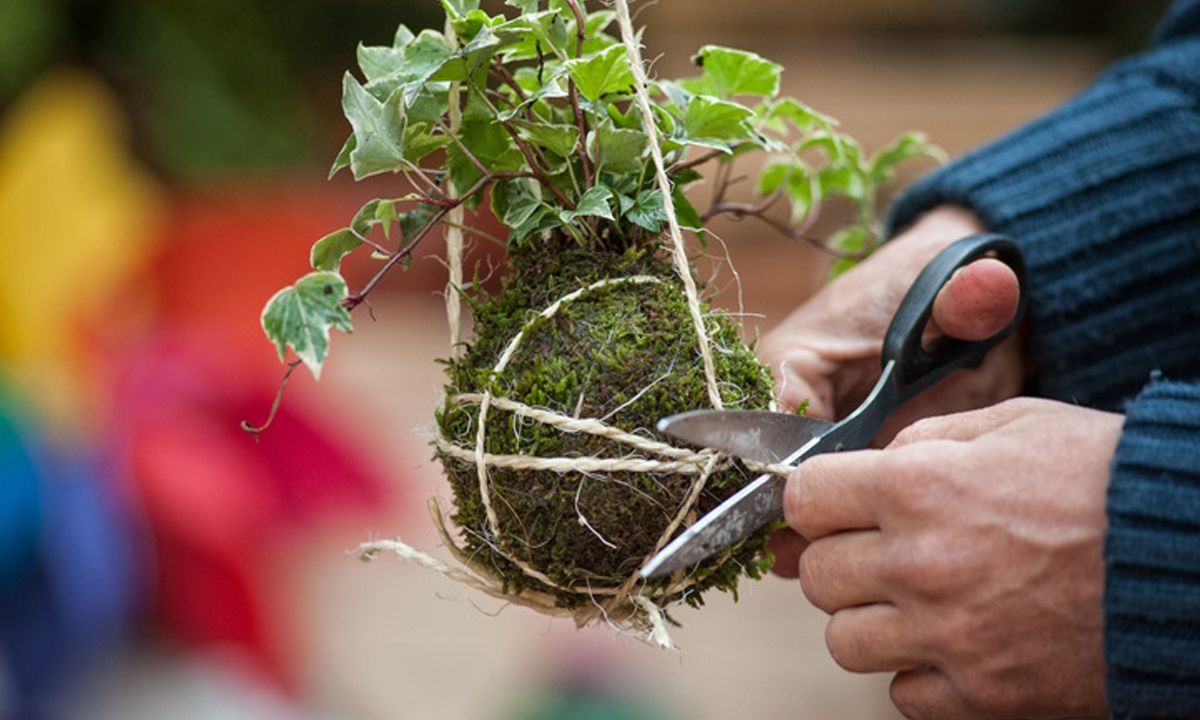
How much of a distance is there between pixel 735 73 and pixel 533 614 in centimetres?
162

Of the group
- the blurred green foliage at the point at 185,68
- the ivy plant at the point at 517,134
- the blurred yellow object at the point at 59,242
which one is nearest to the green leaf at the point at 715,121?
the ivy plant at the point at 517,134

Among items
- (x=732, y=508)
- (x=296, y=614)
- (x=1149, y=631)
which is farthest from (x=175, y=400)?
(x=1149, y=631)

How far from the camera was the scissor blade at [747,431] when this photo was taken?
61cm

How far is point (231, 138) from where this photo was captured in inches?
93.6

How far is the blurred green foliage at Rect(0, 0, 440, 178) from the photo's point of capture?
2273mm

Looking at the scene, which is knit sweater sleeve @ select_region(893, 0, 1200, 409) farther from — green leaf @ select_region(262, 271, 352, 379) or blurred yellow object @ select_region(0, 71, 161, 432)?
blurred yellow object @ select_region(0, 71, 161, 432)

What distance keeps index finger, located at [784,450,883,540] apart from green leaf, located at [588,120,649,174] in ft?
0.66

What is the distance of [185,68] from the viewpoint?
234cm

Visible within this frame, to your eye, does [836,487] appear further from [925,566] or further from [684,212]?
[684,212]

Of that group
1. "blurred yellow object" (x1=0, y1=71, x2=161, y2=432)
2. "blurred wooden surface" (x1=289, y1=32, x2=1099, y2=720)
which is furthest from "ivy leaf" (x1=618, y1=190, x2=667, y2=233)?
"blurred yellow object" (x1=0, y1=71, x2=161, y2=432)

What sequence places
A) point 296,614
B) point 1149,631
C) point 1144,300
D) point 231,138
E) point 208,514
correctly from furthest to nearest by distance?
point 231,138
point 296,614
point 208,514
point 1144,300
point 1149,631

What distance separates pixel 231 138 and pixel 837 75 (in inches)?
50.1

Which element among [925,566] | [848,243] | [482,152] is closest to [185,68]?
[848,243]

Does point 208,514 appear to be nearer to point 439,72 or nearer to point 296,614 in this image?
point 296,614
